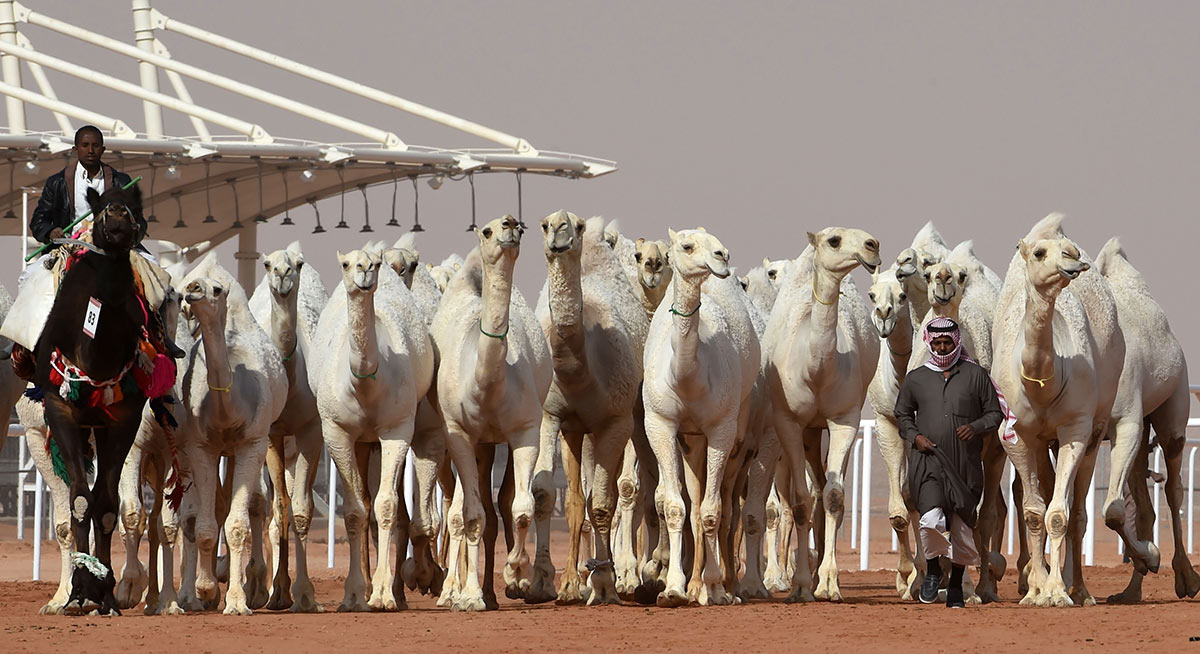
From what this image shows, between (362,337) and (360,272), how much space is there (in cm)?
40

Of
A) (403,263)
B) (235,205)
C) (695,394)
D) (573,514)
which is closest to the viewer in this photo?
(695,394)

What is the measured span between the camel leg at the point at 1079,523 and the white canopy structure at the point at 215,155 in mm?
17386

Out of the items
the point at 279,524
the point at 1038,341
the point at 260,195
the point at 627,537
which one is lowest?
the point at 627,537

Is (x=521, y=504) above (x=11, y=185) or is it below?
below

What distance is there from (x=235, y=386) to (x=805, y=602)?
3.91m

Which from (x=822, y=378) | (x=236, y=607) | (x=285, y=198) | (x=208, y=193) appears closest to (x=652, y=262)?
(x=822, y=378)

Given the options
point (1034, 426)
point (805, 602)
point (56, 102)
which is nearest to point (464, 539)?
point (805, 602)

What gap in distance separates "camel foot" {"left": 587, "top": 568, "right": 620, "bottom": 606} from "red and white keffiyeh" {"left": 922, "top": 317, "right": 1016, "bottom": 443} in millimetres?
2446

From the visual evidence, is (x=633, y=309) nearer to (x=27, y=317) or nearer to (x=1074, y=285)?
(x=1074, y=285)

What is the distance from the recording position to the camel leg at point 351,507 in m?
12.7

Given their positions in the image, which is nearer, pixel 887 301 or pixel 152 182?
pixel 887 301

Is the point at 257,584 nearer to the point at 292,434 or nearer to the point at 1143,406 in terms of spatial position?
the point at 292,434

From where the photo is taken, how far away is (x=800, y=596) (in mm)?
13406

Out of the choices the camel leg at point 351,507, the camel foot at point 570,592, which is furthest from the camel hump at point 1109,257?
the camel leg at point 351,507
